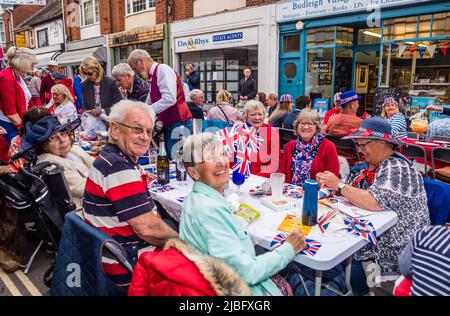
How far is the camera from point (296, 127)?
3.53 metres

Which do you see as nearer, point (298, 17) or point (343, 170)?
point (343, 170)

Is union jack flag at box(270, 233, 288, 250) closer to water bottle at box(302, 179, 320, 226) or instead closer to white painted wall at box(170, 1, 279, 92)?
water bottle at box(302, 179, 320, 226)

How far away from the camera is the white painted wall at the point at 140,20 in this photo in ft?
48.8

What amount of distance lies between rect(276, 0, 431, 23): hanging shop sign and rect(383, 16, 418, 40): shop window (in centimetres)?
42

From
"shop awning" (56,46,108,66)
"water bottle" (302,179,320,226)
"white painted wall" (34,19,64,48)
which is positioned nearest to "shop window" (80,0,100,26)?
"shop awning" (56,46,108,66)

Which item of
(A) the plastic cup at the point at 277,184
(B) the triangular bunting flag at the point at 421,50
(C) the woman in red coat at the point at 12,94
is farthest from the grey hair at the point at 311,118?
(B) the triangular bunting flag at the point at 421,50

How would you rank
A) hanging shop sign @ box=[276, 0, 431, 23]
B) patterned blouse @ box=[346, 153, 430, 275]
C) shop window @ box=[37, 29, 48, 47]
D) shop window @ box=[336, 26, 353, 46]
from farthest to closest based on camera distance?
shop window @ box=[37, 29, 48, 47]
shop window @ box=[336, 26, 353, 46]
hanging shop sign @ box=[276, 0, 431, 23]
patterned blouse @ box=[346, 153, 430, 275]

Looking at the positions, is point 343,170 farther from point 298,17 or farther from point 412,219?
point 298,17

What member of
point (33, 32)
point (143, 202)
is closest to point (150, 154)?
point (143, 202)

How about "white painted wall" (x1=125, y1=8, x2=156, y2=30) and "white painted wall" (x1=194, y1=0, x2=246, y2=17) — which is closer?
"white painted wall" (x1=194, y1=0, x2=246, y2=17)

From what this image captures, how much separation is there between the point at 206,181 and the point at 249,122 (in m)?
2.44

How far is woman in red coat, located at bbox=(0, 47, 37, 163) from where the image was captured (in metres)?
4.48

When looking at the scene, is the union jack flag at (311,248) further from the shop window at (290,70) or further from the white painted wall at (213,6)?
the white painted wall at (213,6)

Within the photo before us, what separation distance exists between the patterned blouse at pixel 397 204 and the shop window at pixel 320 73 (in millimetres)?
8189
